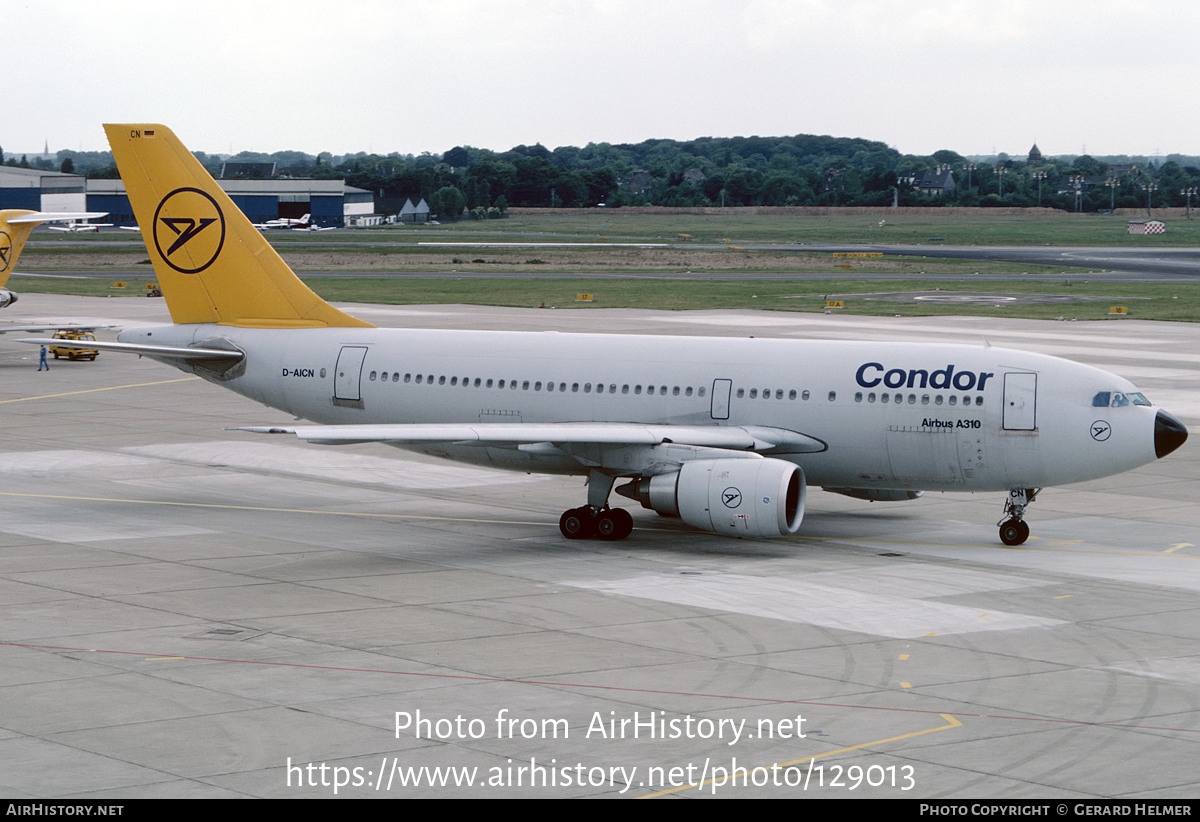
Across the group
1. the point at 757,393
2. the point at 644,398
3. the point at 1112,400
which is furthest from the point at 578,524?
the point at 1112,400

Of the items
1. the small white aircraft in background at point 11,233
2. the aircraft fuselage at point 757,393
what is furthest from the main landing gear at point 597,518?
the small white aircraft in background at point 11,233

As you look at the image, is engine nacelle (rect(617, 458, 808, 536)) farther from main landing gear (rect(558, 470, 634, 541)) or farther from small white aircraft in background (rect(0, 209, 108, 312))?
small white aircraft in background (rect(0, 209, 108, 312))

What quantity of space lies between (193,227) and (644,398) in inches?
509

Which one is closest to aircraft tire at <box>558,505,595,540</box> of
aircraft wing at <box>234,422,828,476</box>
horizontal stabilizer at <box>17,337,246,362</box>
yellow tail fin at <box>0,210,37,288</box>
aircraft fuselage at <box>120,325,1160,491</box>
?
aircraft fuselage at <box>120,325,1160,491</box>

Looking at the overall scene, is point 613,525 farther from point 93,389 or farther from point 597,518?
point 93,389

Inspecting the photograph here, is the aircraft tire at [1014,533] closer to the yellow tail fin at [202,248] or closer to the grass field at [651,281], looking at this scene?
the yellow tail fin at [202,248]

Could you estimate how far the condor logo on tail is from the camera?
39125mm

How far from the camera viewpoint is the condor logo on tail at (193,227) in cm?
3912

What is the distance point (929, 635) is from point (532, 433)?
10.5 metres

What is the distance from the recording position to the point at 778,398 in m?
34.0

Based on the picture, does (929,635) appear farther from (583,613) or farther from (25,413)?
(25,413)

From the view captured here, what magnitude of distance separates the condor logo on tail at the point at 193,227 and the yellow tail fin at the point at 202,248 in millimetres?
25

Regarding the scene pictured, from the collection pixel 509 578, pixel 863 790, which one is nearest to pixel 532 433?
pixel 509 578

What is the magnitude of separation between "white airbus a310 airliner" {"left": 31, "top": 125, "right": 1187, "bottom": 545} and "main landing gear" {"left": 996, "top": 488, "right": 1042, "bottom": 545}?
0.05 metres
